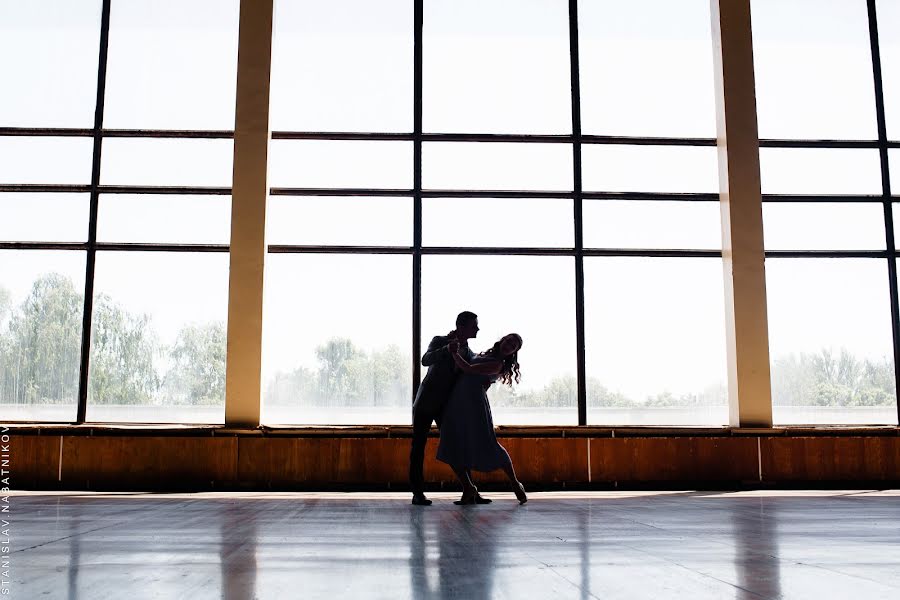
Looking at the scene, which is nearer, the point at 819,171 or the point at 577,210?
the point at 577,210

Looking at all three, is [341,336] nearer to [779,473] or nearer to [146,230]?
[146,230]

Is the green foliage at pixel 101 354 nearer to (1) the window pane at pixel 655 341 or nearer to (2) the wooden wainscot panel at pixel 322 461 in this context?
(2) the wooden wainscot panel at pixel 322 461

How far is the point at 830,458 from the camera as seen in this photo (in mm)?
6734

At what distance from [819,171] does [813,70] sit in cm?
102

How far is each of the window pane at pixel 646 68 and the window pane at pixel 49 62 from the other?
4611 millimetres

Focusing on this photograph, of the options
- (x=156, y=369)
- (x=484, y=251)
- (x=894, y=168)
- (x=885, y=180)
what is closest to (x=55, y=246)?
(x=156, y=369)

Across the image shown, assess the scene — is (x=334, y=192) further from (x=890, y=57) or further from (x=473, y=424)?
(x=890, y=57)

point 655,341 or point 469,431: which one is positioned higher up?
point 655,341

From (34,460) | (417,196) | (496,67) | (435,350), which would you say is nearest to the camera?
(435,350)

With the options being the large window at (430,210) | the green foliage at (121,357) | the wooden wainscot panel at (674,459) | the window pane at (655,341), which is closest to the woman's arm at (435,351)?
the large window at (430,210)

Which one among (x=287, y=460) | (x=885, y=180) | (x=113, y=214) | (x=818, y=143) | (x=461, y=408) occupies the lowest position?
(x=287, y=460)

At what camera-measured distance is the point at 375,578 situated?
2.14 meters

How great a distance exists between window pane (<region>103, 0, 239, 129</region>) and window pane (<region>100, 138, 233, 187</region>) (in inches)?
6.6

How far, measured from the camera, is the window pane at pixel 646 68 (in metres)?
7.43
